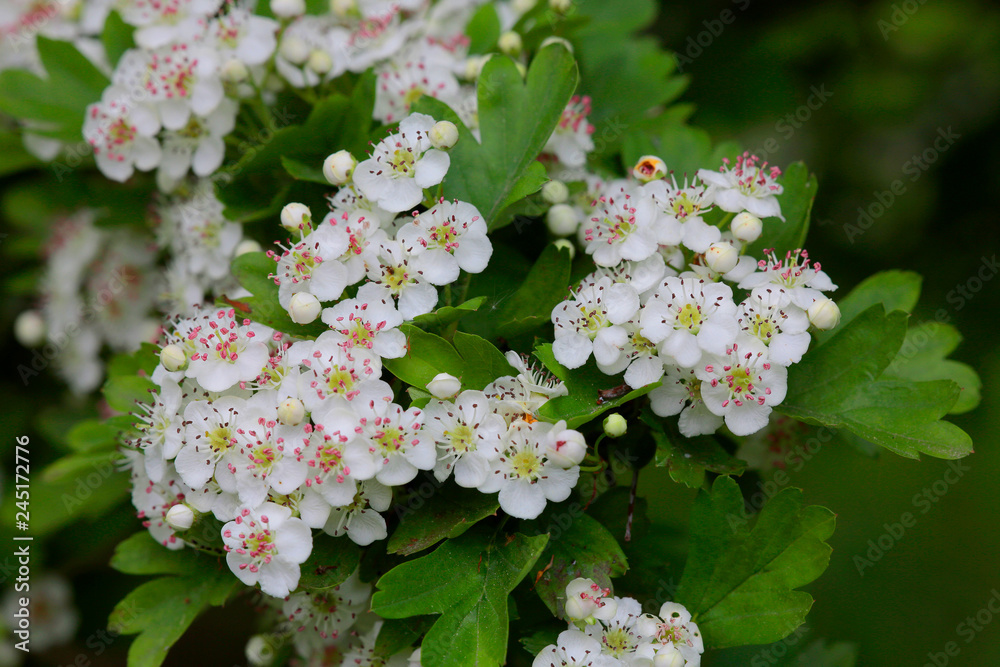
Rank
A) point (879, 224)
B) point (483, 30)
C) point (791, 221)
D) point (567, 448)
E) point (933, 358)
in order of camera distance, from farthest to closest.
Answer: point (879, 224), point (483, 30), point (933, 358), point (791, 221), point (567, 448)

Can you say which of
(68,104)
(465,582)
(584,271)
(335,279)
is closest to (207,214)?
(68,104)

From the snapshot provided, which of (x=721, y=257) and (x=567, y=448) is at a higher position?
(x=721, y=257)

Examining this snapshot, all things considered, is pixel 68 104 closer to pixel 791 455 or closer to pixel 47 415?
pixel 47 415

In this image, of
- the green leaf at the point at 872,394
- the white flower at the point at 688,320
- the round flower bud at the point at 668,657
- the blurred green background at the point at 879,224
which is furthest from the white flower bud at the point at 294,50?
the blurred green background at the point at 879,224

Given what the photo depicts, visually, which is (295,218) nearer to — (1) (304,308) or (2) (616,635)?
(1) (304,308)

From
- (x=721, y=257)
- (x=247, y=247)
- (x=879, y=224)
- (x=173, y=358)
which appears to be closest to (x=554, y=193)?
(x=721, y=257)

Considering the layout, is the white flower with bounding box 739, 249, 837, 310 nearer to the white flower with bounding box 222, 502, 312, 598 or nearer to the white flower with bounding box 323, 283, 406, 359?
the white flower with bounding box 323, 283, 406, 359
